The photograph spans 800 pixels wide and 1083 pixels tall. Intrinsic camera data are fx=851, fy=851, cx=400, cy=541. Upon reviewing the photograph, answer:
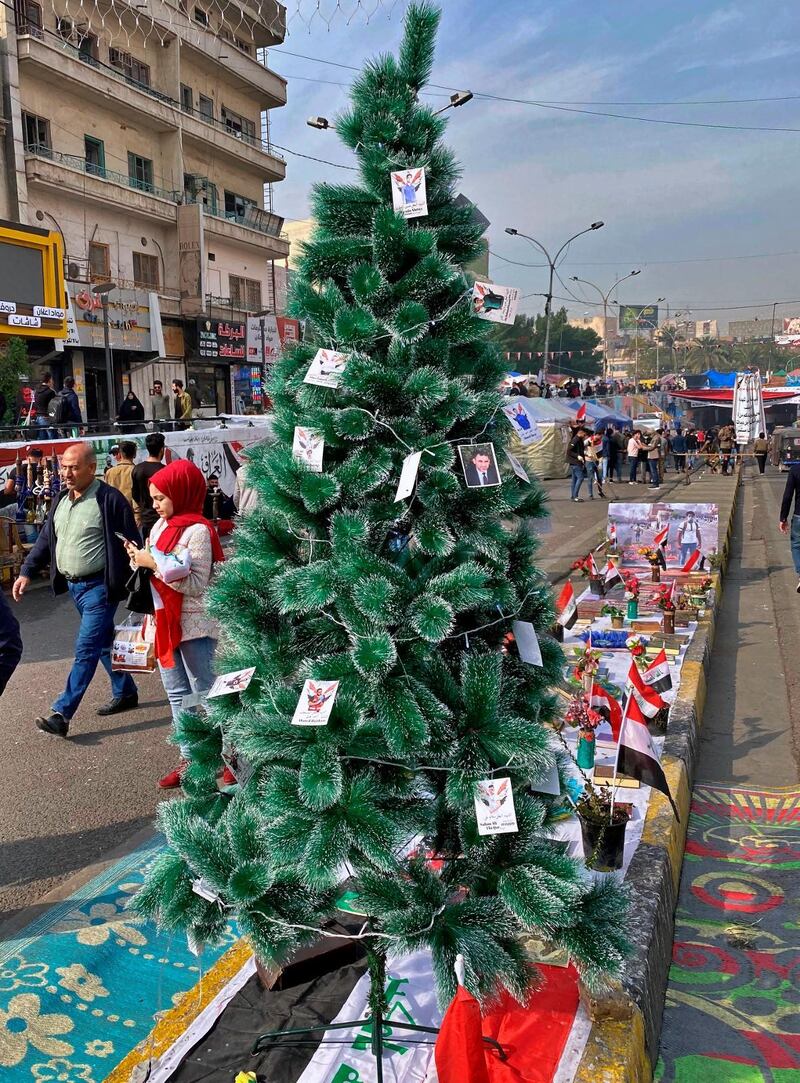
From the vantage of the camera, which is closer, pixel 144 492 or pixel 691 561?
pixel 144 492

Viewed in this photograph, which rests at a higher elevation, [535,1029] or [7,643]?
[7,643]

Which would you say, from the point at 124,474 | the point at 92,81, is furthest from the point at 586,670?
Result: the point at 92,81

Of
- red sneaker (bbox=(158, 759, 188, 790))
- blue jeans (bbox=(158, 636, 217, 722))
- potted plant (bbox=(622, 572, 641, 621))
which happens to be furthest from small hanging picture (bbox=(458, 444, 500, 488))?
potted plant (bbox=(622, 572, 641, 621))

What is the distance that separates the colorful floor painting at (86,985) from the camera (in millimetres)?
2857

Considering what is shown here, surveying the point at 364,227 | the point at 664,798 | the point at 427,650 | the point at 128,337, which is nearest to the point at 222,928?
the point at 427,650

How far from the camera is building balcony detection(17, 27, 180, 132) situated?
906 inches

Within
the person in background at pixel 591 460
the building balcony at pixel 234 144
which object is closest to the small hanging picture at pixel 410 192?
the person in background at pixel 591 460

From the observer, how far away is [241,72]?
32.8 meters

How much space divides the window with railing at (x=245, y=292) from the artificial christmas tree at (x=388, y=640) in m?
31.6

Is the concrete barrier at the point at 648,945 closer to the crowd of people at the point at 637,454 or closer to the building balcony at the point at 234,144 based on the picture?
the crowd of people at the point at 637,454

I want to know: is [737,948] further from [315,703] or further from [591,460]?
[591,460]

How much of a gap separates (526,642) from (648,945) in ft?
3.98

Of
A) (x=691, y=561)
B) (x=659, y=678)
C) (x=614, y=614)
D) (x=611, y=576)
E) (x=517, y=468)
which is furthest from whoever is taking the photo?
(x=691, y=561)

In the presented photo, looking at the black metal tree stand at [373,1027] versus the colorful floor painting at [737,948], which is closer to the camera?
the black metal tree stand at [373,1027]
